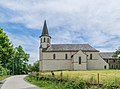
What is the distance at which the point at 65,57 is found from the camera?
298 ft

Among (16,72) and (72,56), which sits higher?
(72,56)

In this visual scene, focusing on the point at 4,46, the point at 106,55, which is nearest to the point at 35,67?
the point at 106,55

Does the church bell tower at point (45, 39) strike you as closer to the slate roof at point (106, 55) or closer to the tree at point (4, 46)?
the slate roof at point (106, 55)

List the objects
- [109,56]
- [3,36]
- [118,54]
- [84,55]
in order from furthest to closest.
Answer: [109,56], [118,54], [84,55], [3,36]

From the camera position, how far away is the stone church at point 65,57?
8719cm

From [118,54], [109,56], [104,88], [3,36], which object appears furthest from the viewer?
[109,56]

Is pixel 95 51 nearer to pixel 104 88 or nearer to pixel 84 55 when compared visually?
pixel 84 55

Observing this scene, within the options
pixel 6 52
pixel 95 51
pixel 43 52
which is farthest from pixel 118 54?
pixel 6 52

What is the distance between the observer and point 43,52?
9000 cm

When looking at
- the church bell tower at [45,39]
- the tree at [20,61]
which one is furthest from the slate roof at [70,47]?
the tree at [20,61]

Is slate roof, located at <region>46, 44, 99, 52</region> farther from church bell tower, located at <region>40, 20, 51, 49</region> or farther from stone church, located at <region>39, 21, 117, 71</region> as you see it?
church bell tower, located at <region>40, 20, 51, 49</region>

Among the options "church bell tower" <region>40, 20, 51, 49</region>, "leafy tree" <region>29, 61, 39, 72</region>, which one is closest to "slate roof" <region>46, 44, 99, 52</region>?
"church bell tower" <region>40, 20, 51, 49</region>

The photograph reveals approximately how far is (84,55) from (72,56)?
183 inches

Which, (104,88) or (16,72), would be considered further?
(16,72)
